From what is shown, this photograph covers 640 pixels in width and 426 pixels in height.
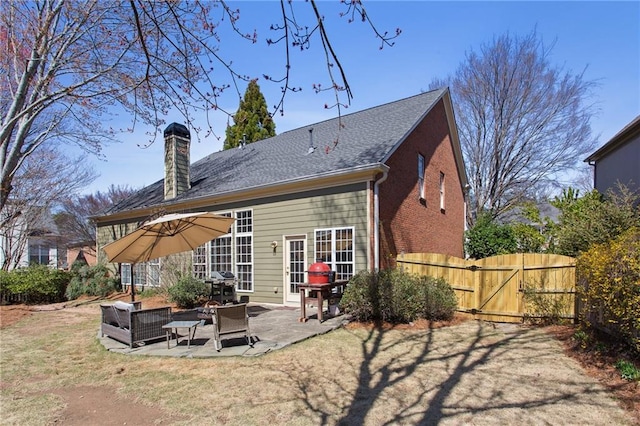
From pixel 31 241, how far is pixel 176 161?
60.7ft

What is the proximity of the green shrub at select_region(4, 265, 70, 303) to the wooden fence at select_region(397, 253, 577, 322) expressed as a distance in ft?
45.4

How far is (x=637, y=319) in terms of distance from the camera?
209 inches

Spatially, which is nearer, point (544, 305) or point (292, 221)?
point (544, 305)

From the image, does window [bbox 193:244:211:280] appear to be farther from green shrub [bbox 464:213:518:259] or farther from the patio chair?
green shrub [bbox 464:213:518:259]

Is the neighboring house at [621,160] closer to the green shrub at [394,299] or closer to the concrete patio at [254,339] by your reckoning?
the green shrub at [394,299]

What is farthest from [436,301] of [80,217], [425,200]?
[80,217]

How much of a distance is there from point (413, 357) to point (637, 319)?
311 centimetres

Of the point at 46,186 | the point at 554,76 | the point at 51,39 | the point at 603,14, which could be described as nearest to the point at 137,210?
the point at 46,186

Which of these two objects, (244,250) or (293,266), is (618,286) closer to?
(293,266)

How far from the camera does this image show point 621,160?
43.1ft

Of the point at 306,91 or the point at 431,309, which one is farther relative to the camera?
the point at 431,309

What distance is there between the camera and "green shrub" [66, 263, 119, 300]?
16.7 metres

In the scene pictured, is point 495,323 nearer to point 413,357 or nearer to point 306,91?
point 413,357

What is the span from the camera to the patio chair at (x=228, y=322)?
6715 mm
